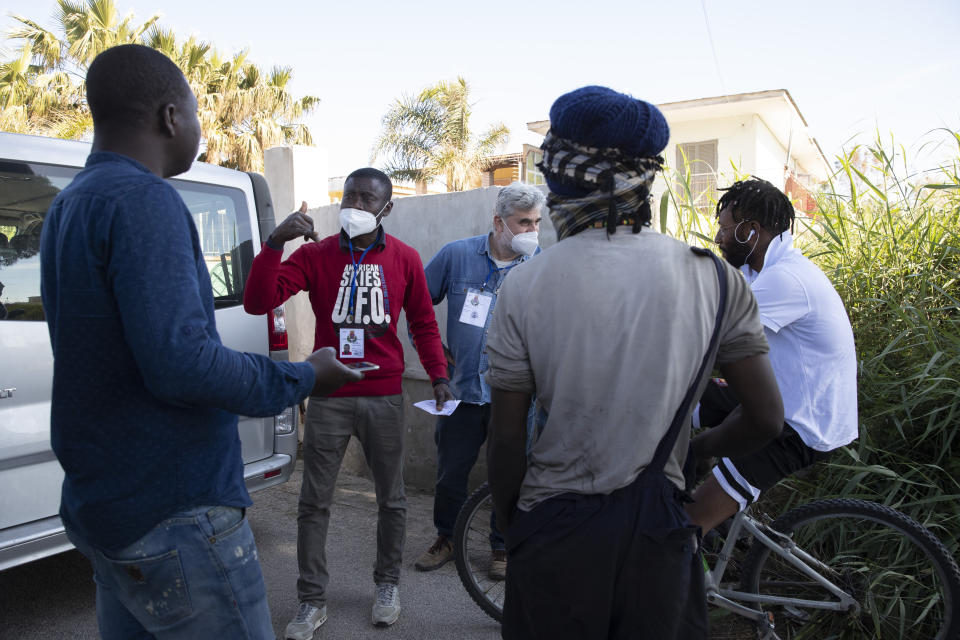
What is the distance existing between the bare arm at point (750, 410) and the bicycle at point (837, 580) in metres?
1.20

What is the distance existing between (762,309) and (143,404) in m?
1.94

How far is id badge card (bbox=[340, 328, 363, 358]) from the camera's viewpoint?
3.10 metres

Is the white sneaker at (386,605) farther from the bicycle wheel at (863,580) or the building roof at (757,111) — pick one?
the building roof at (757,111)

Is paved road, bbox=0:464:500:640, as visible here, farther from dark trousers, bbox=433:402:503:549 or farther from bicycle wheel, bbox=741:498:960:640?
bicycle wheel, bbox=741:498:960:640

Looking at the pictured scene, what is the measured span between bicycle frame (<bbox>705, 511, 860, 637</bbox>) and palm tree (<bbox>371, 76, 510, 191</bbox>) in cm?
2002

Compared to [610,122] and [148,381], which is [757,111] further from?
[148,381]

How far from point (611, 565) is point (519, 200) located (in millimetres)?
2489

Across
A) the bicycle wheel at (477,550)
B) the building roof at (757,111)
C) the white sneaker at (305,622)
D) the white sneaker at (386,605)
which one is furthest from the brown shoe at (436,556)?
the building roof at (757,111)

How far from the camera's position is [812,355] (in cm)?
246

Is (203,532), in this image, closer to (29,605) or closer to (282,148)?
(29,605)

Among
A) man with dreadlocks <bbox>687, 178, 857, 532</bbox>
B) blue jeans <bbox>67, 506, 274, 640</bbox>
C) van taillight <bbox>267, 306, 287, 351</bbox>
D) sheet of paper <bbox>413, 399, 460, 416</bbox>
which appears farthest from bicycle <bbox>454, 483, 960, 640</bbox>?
van taillight <bbox>267, 306, 287, 351</bbox>

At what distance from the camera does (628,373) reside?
135 centimetres

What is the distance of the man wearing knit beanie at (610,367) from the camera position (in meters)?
1.36

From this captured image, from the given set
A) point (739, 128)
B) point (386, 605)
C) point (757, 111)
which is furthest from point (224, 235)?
point (739, 128)
